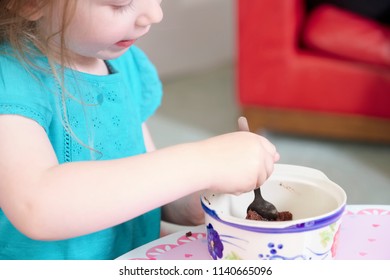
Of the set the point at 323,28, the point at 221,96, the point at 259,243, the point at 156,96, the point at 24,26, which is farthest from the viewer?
the point at 221,96

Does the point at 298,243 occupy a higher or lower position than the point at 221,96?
higher

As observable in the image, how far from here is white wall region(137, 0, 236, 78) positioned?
3086 mm

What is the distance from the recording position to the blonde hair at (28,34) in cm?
73

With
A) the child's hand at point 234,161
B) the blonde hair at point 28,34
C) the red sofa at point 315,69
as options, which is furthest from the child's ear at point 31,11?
the red sofa at point 315,69

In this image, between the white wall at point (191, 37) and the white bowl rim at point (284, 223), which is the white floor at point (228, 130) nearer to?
the white wall at point (191, 37)

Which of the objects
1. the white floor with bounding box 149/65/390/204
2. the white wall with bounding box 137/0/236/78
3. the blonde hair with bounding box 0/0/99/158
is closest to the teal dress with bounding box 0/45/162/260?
the blonde hair with bounding box 0/0/99/158

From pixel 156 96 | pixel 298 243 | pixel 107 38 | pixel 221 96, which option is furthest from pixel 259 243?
pixel 221 96

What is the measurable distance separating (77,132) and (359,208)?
0.37m

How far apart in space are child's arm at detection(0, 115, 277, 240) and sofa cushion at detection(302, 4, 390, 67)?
1.56 meters

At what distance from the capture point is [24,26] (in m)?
0.75

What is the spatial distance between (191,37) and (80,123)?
2.47m

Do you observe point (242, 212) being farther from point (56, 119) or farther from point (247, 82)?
point (247, 82)

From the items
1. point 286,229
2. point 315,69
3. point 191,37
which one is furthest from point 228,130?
point 286,229

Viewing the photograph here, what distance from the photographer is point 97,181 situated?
2.07ft
